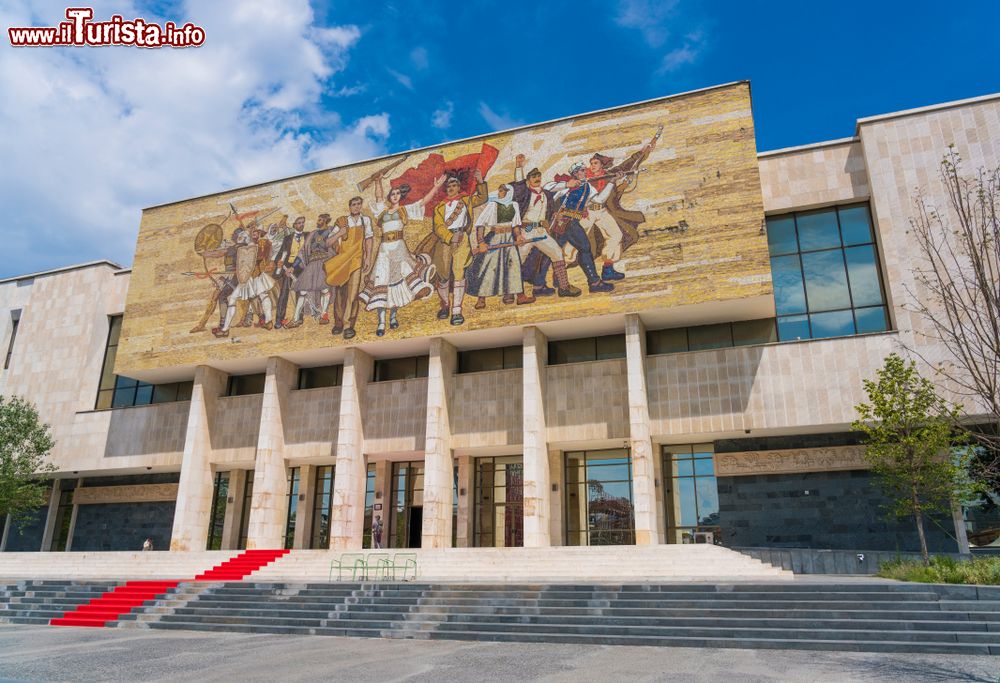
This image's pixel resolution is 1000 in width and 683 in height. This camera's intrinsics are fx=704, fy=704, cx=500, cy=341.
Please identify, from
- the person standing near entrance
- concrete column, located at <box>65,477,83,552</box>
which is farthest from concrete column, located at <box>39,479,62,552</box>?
the person standing near entrance

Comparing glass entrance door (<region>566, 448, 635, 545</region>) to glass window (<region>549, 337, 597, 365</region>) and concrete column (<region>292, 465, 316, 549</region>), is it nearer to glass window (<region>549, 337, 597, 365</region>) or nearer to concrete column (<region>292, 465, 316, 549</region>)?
glass window (<region>549, 337, 597, 365</region>)

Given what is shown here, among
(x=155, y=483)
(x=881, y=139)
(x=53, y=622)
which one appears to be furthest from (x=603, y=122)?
(x=155, y=483)

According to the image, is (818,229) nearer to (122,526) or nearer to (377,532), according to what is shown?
(377,532)

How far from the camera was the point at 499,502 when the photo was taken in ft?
104

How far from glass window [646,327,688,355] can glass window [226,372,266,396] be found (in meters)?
19.5

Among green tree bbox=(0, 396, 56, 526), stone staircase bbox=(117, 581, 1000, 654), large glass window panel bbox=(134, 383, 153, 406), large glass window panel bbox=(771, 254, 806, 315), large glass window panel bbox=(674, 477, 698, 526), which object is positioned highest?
large glass window panel bbox=(771, 254, 806, 315)

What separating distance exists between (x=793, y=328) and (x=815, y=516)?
7.29 meters

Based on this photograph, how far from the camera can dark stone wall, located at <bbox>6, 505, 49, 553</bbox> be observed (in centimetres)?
4022

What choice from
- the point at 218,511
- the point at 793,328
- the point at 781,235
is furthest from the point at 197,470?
the point at 781,235

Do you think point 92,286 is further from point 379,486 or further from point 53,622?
point 53,622

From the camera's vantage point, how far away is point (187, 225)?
36.0 m

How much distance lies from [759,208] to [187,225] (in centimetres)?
2744

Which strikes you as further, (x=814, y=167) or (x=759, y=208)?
(x=814, y=167)

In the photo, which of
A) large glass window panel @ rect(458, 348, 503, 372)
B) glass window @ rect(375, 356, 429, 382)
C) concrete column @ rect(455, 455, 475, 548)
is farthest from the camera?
glass window @ rect(375, 356, 429, 382)
